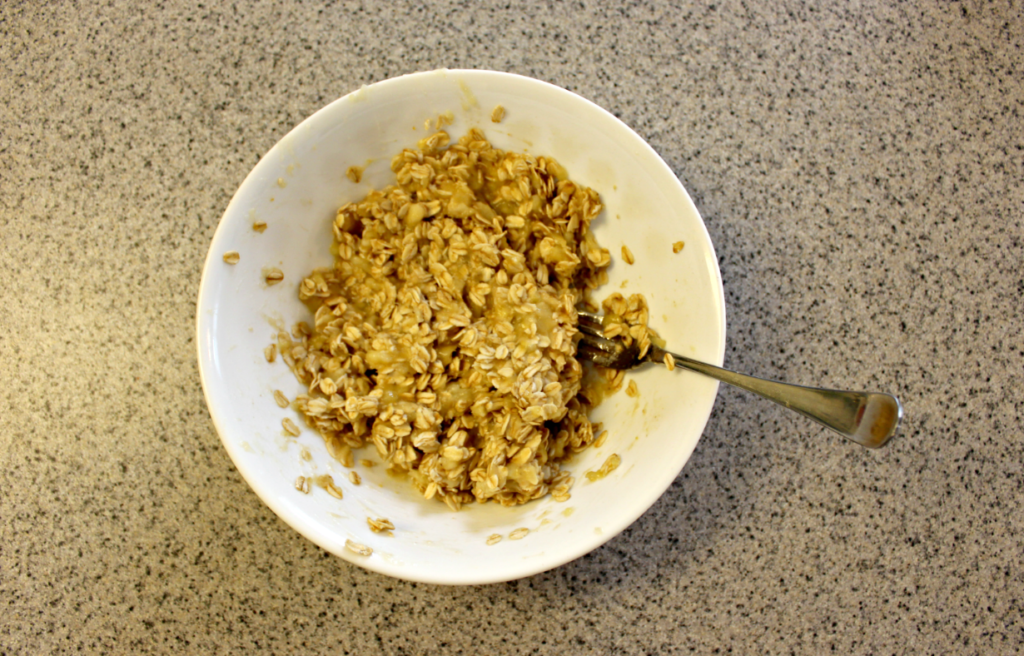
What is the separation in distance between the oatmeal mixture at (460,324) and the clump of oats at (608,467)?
45 millimetres

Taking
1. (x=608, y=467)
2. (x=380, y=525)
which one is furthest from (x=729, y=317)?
(x=380, y=525)

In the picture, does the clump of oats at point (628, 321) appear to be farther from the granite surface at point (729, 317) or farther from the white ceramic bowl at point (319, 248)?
the granite surface at point (729, 317)

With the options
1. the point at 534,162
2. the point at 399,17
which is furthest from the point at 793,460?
the point at 399,17

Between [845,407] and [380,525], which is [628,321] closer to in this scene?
[845,407]

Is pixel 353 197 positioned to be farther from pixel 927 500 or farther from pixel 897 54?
pixel 927 500

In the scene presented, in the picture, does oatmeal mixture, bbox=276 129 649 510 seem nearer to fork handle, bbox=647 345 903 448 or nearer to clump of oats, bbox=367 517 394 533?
clump of oats, bbox=367 517 394 533

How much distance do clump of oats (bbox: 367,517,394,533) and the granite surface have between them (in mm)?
258

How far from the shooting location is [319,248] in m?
1.05

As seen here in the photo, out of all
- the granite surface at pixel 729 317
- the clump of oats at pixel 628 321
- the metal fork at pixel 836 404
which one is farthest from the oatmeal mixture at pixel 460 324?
the granite surface at pixel 729 317

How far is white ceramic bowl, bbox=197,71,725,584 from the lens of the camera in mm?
903

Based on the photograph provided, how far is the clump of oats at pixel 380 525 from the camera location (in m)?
0.96

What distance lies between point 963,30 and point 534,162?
3.08ft

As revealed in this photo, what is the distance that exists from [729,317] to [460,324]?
531 mm

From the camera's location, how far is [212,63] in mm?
1191
